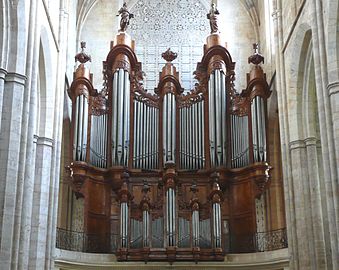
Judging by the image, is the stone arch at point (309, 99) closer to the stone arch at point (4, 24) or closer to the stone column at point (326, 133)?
the stone column at point (326, 133)

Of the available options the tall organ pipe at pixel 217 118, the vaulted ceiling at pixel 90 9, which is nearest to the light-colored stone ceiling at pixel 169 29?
the vaulted ceiling at pixel 90 9

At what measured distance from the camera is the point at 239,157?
74.2 feet

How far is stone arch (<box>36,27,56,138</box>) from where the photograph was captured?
1956 centimetres

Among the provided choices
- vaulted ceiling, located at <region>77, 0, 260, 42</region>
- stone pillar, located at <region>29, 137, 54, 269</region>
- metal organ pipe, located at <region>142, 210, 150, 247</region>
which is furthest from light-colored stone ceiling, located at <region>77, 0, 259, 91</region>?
stone pillar, located at <region>29, 137, 54, 269</region>

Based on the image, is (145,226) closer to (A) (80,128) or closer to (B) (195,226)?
(B) (195,226)

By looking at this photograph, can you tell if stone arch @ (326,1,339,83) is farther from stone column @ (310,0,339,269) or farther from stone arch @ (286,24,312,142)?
stone arch @ (286,24,312,142)

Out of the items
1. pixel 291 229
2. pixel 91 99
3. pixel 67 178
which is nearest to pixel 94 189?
pixel 67 178

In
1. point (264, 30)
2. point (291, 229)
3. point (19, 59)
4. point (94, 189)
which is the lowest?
point (291, 229)

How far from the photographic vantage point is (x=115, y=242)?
21703 mm

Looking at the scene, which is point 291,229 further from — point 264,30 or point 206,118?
point 264,30

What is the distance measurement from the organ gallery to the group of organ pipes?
0.03 meters

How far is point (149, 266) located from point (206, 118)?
18.1 feet

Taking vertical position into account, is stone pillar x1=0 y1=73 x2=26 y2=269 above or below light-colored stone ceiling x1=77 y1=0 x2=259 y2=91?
below

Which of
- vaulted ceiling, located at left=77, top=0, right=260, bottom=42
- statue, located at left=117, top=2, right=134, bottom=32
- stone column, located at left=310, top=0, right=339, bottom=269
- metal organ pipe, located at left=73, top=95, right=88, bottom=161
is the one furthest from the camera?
vaulted ceiling, located at left=77, top=0, right=260, bottom=42
